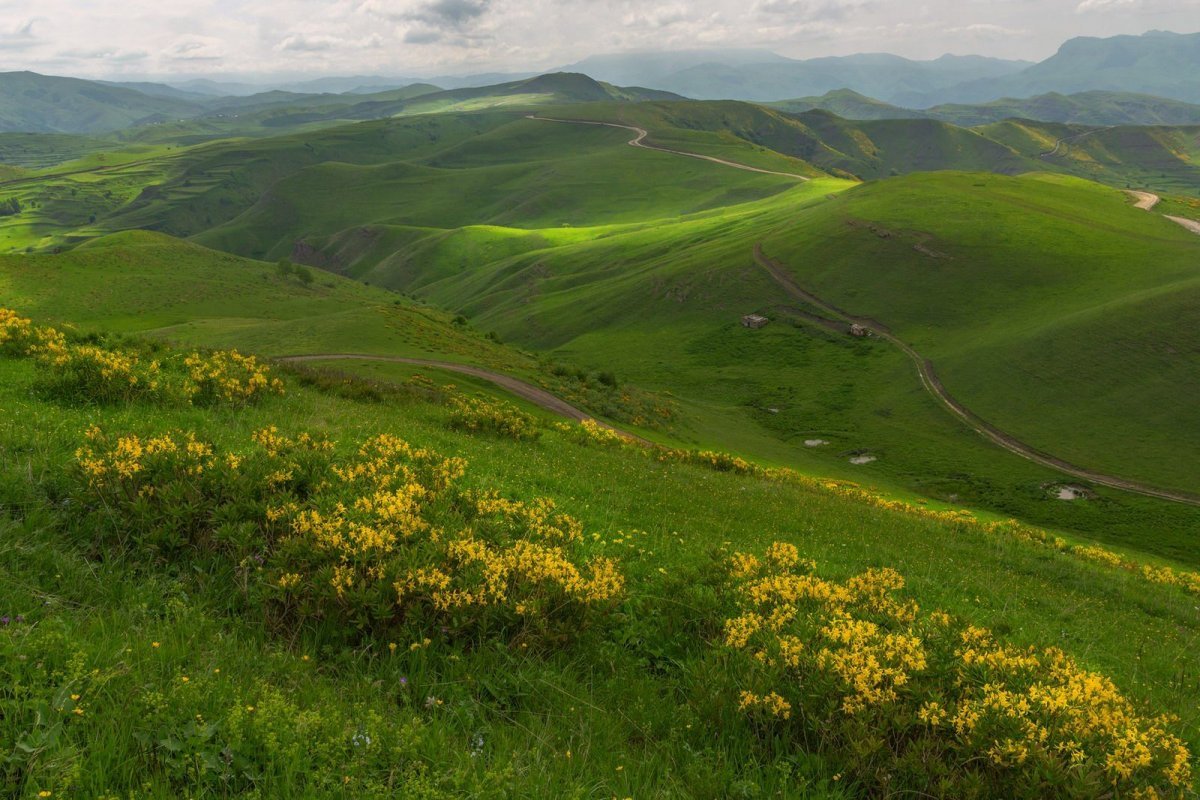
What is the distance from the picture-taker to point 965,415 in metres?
82.6

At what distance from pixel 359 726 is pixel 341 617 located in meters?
2.23

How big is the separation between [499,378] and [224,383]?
1413 inches

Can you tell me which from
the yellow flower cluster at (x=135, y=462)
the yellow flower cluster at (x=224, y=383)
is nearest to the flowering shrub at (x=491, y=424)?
the yellow flower cluster at (x=224, y=383)

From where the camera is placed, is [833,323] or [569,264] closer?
[833,323]

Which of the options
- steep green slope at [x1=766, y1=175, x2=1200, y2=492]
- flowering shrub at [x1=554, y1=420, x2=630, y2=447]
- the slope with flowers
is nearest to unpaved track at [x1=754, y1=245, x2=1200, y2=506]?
steep green slope at [x1=766, y1=175, x2=1200, y2=492]

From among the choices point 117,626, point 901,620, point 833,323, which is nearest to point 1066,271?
point 833,323

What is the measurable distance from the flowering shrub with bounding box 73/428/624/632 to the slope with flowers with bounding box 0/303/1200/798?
0.04m

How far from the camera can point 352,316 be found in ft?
223

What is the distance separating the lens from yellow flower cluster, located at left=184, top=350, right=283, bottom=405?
15.2 m

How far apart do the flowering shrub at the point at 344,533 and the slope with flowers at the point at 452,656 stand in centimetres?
4

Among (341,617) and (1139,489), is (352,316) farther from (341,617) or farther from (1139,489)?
(1139,489)

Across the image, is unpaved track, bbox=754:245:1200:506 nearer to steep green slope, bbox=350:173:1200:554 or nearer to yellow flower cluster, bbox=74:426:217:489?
steep green slope, bbox=350:173:1200:554

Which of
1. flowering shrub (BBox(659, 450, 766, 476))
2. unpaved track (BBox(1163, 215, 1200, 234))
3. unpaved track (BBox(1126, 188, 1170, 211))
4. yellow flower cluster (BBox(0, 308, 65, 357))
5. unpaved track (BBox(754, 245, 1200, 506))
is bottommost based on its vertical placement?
unpaved track (BBox(754, 245, 1200, 506))

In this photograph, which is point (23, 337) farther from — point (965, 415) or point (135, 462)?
point (965, 415)
